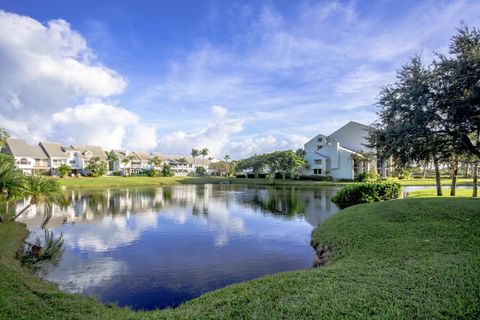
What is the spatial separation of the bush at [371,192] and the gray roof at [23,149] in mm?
75377

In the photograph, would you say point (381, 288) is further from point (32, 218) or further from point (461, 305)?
point (32, 218)

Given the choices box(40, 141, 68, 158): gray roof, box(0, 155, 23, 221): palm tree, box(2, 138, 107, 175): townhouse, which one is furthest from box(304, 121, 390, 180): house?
box(40, 141, 68, 158): gray roof

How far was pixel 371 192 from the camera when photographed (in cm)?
2481

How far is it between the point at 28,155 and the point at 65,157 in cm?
845

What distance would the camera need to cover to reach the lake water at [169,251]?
9055 mm

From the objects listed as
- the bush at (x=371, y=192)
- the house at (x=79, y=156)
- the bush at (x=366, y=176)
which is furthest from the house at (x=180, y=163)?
the bush at (x=371, y=192)

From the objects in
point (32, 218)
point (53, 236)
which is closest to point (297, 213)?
point (53, 236)

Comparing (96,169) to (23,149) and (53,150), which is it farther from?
(23,149)

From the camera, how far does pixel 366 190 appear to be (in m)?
25.0

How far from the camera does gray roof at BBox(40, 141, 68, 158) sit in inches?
3036

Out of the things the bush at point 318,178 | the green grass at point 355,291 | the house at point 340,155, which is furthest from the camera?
the bush at point 318,178

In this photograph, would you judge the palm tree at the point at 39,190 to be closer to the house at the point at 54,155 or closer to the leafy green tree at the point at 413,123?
the leafy green tree at the point at 413,123

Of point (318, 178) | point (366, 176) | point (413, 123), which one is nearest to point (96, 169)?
point (318, 178)

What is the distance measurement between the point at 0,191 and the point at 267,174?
6609 cm
